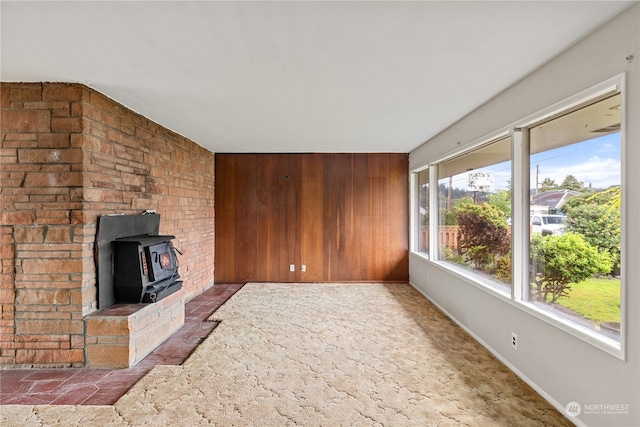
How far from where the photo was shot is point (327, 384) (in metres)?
2.26

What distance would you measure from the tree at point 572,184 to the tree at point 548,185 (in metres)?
0.07

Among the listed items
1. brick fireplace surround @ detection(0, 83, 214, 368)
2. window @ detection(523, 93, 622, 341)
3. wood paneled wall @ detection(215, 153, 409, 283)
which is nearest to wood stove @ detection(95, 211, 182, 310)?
brick fireplace surround @ detection(0, 83, 214, 368)

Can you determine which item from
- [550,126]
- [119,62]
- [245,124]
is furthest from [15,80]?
[550,126]

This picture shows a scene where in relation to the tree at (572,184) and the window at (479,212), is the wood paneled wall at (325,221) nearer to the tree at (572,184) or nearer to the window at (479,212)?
the window at (479,212)

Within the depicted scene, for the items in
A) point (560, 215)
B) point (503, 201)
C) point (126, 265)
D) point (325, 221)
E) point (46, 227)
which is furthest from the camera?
point (325, 221)

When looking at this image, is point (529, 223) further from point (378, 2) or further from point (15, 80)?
point (15, 80)

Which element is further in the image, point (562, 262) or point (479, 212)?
point (479, 212)

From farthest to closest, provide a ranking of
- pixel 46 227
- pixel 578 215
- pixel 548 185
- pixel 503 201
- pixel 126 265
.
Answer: pixel 503 201 < pixel 126 265 < pixel 46 227 < pixel 548 185 < pixel 578 215

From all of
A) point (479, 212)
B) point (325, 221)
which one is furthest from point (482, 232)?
point (325, 221)

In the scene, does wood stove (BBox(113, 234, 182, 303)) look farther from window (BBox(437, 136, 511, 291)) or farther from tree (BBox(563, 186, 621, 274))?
tree (BBox(563, 186, 621, 274))

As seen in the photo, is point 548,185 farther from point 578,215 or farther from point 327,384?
point 327,384

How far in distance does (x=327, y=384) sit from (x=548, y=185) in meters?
2.41

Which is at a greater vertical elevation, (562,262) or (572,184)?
(572,184)

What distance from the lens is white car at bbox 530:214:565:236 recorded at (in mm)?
2167
